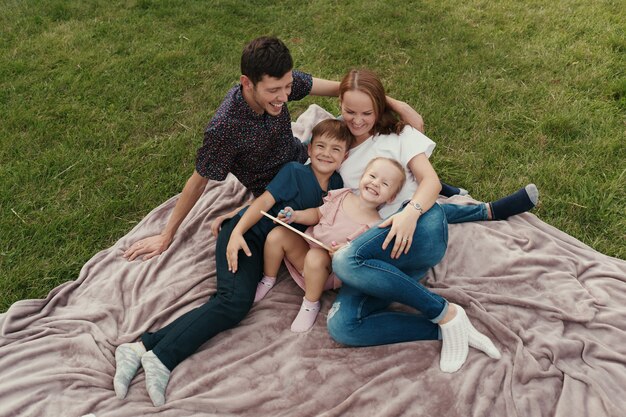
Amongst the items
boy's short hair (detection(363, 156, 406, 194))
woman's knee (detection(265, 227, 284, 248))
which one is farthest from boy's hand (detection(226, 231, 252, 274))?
boy's short hair (detection(363, 156, 406, 194))

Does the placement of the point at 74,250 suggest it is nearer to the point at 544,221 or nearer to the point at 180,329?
the point at 180,329

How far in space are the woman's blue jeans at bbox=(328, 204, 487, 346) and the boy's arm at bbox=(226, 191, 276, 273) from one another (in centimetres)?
Answer: 55

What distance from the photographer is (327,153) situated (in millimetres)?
3143

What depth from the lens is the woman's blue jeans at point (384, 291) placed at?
262cm

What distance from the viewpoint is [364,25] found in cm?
602

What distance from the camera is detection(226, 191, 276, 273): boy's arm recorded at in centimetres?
288

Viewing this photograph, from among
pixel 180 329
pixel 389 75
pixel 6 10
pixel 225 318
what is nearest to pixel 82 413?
pixel 180 329

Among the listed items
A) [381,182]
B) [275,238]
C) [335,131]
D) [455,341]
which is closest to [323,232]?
[275,238]

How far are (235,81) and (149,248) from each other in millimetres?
2504

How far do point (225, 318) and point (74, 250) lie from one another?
1.46 metres

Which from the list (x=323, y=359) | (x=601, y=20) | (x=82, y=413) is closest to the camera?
(x=82, y=413)

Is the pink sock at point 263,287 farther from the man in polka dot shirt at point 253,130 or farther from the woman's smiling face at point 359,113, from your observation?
the woman's smiling face at point 359,113

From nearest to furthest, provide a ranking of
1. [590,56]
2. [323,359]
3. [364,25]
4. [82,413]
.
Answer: [82,413]
[323,359]
[590,56]
[364,25]

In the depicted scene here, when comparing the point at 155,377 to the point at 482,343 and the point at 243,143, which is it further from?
the point at 482,343
